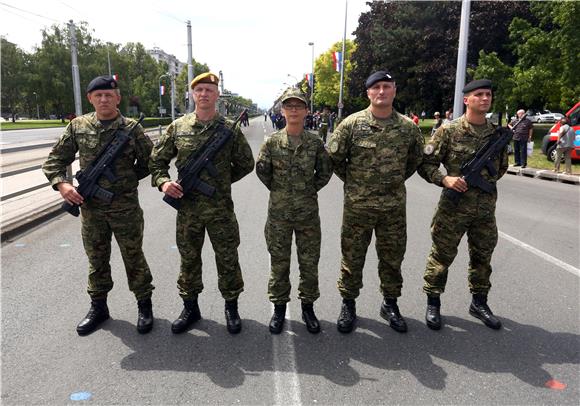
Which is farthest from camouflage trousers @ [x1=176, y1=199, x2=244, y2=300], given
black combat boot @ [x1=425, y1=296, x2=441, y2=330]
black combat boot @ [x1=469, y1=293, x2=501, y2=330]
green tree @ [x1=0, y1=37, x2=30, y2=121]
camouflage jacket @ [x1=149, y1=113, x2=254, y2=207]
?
green tree @ [x1=0, y1=37, x2=30, y2=121]

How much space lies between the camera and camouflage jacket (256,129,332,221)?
3.17 metres

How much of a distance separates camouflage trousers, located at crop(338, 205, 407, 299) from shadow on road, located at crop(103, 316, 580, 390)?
1.10 ft

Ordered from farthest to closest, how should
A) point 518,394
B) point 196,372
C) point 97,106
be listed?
point 97,106 → point 196,372 → point 518,394

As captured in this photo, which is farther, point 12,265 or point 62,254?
point 62,254

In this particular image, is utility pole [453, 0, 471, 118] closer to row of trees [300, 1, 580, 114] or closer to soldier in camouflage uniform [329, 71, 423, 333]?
row of trees [300, 1, 580, 114]

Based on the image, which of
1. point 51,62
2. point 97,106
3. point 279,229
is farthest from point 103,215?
point 51,62

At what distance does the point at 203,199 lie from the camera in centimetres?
319

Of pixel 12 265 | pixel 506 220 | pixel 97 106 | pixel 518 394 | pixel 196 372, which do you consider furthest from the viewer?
pixel 506 220

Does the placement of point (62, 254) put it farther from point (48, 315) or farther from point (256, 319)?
point (256, 319)

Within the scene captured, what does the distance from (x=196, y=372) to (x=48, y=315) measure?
5.35 ft

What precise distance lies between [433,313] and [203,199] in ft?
6.92

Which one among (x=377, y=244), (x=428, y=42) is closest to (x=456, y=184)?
(x=377, y=244)

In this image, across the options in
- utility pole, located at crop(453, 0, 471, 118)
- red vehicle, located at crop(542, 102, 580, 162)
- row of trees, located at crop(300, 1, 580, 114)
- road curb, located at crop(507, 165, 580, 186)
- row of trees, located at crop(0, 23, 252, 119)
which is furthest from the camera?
row of trees, located at crop(0, 23, 252, 119)

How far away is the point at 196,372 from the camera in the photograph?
274 centimetres
